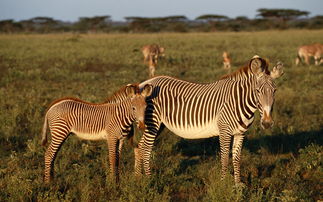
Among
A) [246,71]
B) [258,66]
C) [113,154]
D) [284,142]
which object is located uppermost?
[258,66]

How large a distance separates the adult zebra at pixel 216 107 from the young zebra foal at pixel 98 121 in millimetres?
422

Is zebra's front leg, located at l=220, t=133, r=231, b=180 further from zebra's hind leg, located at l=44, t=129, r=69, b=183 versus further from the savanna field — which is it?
zebra's hind leg, located at l=44, t=129, r=69, b=183

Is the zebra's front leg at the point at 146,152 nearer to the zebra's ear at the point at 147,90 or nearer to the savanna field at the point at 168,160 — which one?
the savanna field at the point at 168,160

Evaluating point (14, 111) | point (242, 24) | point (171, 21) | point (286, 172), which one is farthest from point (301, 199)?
point (171, 21)

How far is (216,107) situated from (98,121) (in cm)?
188

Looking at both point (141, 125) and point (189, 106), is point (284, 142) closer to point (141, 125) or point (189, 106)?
point (189, 106)

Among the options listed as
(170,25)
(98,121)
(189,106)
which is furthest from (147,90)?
(170,25)

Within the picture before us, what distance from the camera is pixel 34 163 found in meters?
6.96

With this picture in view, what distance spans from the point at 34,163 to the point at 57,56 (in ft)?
57.2

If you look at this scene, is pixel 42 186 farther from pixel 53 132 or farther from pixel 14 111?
pixel 14 111

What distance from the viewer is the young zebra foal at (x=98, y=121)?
5879 millimetres

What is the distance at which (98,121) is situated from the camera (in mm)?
6129

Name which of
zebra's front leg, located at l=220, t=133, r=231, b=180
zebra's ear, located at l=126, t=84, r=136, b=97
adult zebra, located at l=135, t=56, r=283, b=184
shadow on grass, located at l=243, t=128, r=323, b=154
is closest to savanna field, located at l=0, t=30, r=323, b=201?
shadow on grass, located at l=243, t=128, r=323, b=154

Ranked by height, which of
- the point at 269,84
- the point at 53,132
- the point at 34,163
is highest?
the point at 269,84
